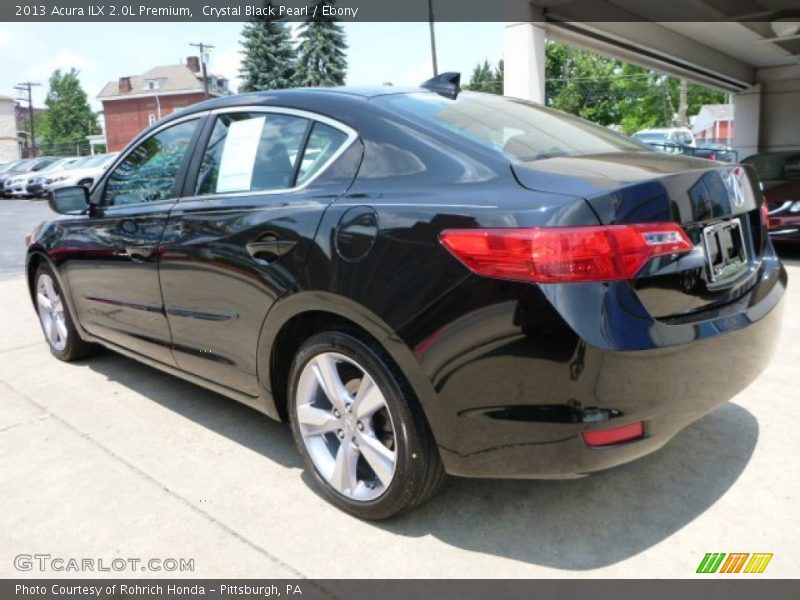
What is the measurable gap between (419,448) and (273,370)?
2.79 ft

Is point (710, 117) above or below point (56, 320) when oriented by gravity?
above

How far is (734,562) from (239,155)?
8.51 ft

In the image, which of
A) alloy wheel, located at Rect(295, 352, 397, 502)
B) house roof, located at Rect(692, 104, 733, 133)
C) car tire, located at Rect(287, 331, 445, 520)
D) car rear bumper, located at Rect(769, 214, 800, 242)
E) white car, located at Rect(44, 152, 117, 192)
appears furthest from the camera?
house roof, located at Rect(692, 104, 733, 133)

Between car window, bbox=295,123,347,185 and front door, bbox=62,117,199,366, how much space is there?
95 cm

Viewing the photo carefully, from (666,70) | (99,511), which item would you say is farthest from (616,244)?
(666,70)

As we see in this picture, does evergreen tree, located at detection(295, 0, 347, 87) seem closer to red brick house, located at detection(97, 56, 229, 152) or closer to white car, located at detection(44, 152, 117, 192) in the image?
white car, located at detection(44, 152, 117, 192)

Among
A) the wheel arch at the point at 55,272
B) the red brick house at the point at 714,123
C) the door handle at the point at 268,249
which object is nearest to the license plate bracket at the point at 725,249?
the door handle at the point at 268,249

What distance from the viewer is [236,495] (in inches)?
116

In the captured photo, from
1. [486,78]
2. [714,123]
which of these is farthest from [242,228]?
[486,78]

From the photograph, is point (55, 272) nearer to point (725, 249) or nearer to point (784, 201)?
point (725, 249)

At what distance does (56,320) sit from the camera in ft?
16.2

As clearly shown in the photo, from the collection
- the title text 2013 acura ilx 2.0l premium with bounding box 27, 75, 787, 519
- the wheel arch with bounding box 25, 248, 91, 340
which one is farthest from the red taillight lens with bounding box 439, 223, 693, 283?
the wheel arch with bounding box 25, 248, 91, 340

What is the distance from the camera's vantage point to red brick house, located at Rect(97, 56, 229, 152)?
234ft

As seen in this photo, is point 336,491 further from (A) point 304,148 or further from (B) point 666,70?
(B) point 666,70
